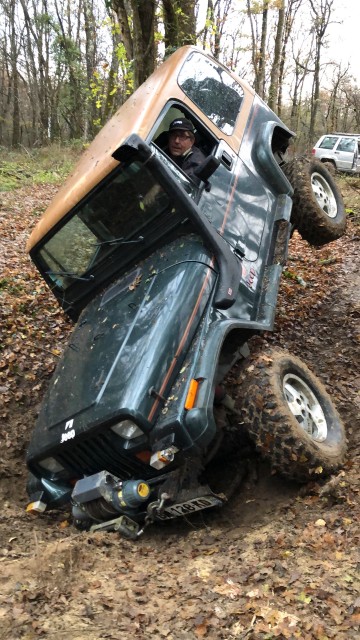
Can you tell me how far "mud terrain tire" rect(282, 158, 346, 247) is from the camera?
19.5 ft

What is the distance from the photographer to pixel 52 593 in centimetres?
290

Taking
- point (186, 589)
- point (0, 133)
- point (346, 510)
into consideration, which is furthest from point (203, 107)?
point (0, 133)

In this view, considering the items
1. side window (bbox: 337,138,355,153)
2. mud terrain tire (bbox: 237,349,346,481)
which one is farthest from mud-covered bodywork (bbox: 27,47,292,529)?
side window (bbox: 337,138,355,153)

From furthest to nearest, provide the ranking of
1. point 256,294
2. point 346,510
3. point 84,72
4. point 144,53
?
point 84,72 < point 144,53 < point 256,294 < point 346,510

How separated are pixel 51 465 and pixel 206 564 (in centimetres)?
128

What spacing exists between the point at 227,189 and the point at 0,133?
1327 inches

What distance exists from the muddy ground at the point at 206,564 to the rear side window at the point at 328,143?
15.2 metres

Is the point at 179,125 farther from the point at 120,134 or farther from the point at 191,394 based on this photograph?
the point at 191,394

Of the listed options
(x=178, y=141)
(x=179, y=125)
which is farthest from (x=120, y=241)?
(x=179, y=125)

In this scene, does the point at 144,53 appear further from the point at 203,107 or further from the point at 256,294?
the point at 256,294

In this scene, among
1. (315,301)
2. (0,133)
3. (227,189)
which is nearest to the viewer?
(227,189)

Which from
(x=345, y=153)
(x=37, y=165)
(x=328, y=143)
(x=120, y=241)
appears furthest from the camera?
(x=328, y=143)

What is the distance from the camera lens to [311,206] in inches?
233

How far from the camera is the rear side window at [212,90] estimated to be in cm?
520
